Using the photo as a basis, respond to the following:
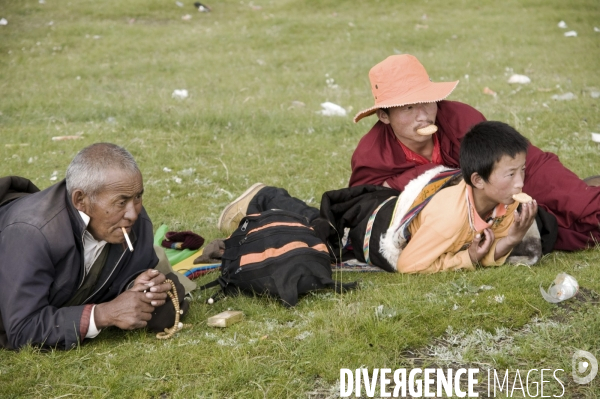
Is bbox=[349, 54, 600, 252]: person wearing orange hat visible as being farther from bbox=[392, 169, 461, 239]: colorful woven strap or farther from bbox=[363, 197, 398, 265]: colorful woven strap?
bbox=[363, 197, 398, 265]: colorful woven strap

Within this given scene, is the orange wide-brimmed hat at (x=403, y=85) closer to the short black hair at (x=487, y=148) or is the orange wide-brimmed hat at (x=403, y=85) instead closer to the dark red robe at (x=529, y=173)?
the dark red robe at (x=529, y=173)

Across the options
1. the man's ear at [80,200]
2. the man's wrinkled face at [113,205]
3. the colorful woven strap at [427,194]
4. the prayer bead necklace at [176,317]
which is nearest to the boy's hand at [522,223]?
the colorful woven strap at [427,194]

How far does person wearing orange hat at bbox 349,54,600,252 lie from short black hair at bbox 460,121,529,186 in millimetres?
896

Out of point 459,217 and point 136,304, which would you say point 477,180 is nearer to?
point 459,217

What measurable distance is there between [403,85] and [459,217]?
5.06 ft

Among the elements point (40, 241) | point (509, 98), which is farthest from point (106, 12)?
point (40, 241)

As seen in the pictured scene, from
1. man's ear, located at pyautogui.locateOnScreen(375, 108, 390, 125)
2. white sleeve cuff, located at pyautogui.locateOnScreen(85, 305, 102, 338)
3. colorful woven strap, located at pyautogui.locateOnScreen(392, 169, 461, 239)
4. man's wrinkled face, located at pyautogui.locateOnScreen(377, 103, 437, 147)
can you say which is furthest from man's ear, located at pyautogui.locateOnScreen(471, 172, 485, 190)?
white sleeve cuff, located at pyautogui.locateOnScreen(85, 305, 102, 338)

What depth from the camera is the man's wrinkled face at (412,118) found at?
20.6 ft

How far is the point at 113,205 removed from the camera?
4.45m

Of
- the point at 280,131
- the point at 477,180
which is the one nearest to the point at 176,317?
the point at 477,180

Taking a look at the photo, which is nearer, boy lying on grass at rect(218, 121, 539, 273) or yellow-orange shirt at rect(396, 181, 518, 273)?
boy lying on grass at rect(218, 121, 539, 273)

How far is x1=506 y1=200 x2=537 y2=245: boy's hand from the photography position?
16.3 feet

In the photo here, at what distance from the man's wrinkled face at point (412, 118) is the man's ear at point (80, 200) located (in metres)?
2.96

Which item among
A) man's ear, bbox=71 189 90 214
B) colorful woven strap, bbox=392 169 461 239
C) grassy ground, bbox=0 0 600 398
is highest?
man's ear, bbox=71 189 90 214
